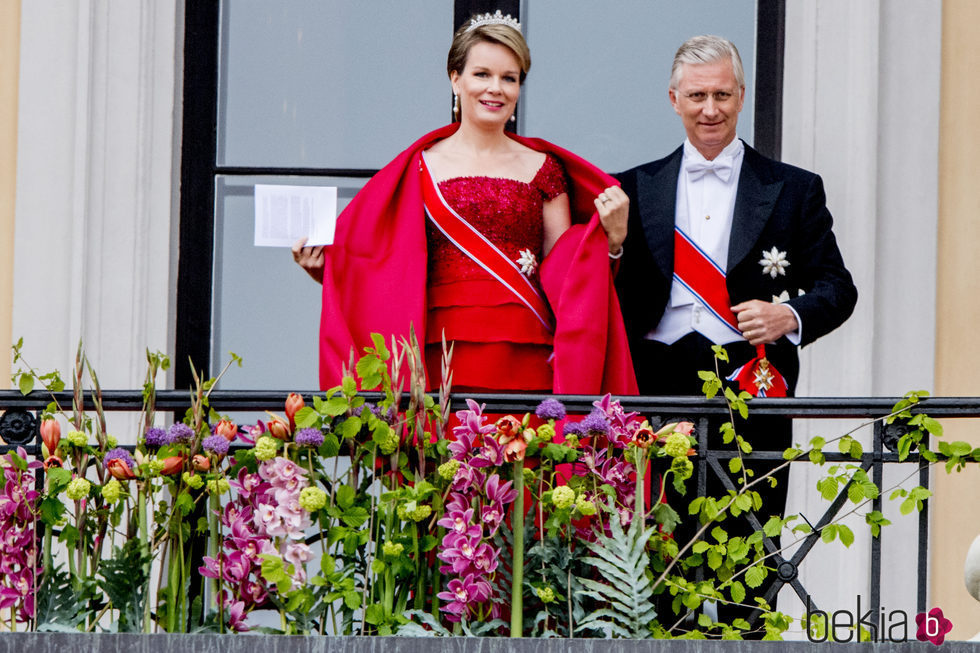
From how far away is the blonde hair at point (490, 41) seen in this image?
437 cm

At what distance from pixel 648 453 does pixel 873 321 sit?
65.0 inches

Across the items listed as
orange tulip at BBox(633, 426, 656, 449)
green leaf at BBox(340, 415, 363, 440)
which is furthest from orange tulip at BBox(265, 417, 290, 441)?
orange tulip at BBox(633, 426, 656, 449)

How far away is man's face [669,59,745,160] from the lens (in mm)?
4375

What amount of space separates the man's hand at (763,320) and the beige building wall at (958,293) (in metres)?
1.08

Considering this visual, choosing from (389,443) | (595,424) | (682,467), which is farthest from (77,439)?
(682,467)

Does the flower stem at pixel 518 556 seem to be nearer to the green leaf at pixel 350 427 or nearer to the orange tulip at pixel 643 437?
the orange tulip at pixel 643 437

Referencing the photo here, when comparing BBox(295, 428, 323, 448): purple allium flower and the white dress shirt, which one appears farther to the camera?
the white dress shirt

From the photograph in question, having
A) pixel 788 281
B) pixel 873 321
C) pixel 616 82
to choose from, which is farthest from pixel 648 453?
pixel 616 82

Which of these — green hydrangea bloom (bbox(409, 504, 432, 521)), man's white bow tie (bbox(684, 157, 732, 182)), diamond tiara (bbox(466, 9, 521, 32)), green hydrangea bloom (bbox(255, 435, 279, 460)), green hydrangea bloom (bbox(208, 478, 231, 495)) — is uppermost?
diamond tiara (bbox(466, 9, 521, 32))

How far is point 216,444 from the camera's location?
372 cm

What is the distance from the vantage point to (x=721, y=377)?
432 centimetres

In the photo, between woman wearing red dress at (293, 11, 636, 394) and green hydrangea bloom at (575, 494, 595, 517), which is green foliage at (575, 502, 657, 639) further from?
woman wearing red dress at (293, 11, 636, 394)

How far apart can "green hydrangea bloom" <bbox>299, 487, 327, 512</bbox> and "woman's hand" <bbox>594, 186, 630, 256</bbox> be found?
1.14 metres

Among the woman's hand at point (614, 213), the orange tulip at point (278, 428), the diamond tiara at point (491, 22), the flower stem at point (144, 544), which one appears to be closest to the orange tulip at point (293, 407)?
the orange tulip at point (278, 428)
